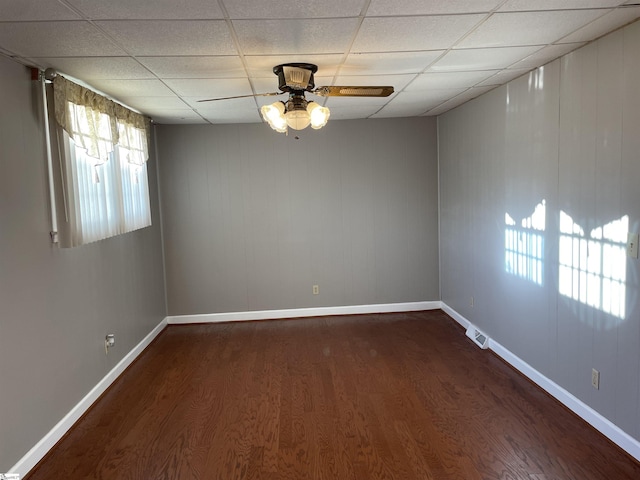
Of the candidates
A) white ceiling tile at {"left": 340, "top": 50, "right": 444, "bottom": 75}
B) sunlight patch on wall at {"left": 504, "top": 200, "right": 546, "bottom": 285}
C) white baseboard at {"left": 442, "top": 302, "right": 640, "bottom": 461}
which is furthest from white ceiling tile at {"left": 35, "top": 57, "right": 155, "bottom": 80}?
white baseboard at {"left": 442, "top": 302, "right": 640, "bottom": 461}

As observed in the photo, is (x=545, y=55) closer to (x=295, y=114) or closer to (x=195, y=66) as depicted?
(x=295, y=114)

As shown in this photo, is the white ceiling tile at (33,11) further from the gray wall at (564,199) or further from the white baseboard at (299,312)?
the white baseboard at (299,312)

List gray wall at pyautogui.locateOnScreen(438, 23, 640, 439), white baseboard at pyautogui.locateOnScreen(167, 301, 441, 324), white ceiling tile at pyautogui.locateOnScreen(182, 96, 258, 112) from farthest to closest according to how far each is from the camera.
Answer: white baseboard at pyautogui.locateOnScreen(167, 301, 441, 324) → white ceiling tile at pyautogui.locateOnScreen(182, 96, 258, 112) → gray wall at pyautogui.locateOnScreen(438, 23, 640, 439)

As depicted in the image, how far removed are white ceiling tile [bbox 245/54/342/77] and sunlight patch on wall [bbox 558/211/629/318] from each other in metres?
1.85

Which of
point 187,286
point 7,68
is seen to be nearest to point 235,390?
point 187,286

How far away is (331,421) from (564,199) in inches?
85.7

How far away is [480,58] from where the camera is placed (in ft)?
10.0

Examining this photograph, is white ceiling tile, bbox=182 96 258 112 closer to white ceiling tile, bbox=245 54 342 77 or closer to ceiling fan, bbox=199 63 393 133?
white ceiling tile, bbox=245 54 342 77

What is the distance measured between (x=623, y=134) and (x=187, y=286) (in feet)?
15.3

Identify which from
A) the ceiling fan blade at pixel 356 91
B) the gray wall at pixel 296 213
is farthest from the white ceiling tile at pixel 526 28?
the gray wall at pixel 296 213

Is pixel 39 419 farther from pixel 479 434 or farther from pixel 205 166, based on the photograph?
pixel 205 166

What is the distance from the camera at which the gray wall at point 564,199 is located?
8.63 feet

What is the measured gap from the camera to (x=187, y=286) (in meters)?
5.74

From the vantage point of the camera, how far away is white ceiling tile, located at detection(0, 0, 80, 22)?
6.29 ft
